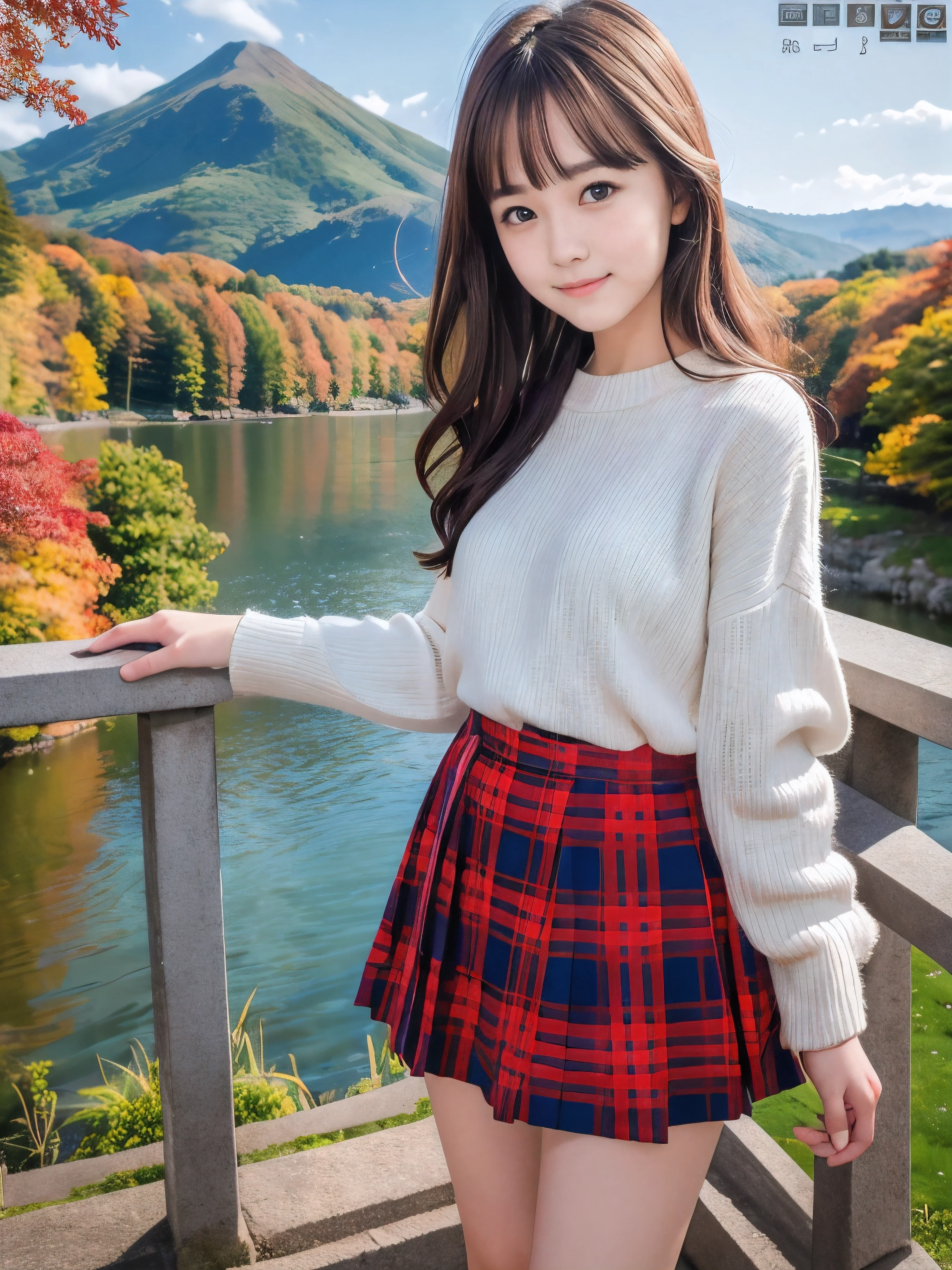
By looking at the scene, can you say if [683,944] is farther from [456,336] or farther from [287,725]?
[287,725]

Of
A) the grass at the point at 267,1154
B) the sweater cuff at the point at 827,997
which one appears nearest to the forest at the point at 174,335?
the grass at the point at 267,1154

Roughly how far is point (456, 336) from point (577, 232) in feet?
0.90

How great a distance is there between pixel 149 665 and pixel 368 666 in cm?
22

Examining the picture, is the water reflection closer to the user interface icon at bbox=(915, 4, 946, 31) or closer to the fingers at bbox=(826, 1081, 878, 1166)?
the fingers at bbox=(826, 1081, 878, 1166)

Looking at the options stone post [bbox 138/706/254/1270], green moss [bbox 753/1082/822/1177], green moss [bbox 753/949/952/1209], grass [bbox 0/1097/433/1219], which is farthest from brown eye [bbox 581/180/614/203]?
green moss [bbox 753/1082/822/1177]

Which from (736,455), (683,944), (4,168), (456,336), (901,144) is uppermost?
(901,144)

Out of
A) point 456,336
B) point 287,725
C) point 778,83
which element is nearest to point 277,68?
point 778,83

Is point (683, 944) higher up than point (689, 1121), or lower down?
higher up

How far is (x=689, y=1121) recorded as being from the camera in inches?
30.7

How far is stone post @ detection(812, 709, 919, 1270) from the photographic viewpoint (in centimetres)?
97

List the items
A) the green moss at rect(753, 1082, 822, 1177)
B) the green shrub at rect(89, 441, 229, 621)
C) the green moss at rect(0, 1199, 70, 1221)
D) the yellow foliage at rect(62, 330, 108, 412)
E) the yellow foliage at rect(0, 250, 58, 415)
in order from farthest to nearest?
the green shrub at rect(89, 441, 229, 621)
the yellow foliage at rect(62, 330, 108, 412)
the yellow foliage at rect(0, 250, 58, 415)
the green moss at rect(753, 1082, 822, 1177)
the green moss at rect(0, 1199, 70, 1221)

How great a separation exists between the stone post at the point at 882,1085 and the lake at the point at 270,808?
7.98 feet

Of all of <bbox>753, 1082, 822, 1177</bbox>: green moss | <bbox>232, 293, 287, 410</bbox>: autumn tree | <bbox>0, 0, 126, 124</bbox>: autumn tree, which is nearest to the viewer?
<bbox>753, 1082, 822, 1177</bbox>: green moss

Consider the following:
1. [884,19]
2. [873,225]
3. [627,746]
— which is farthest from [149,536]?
[884,19]
